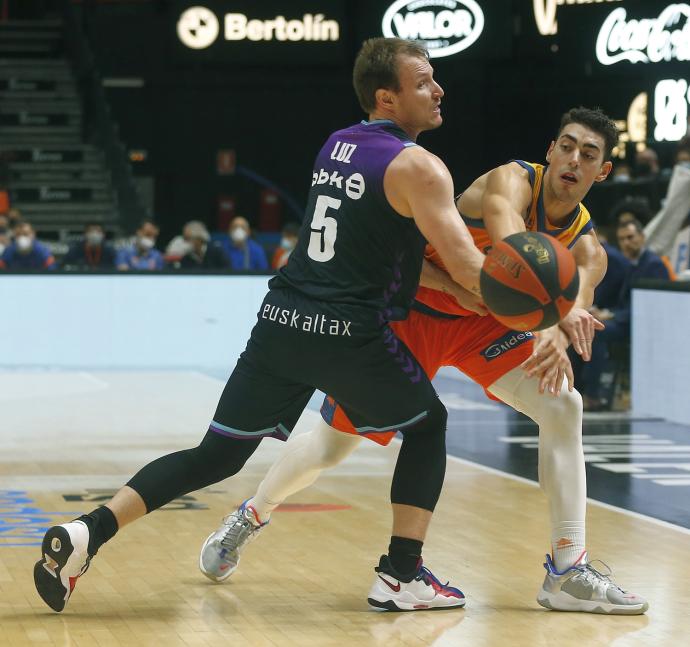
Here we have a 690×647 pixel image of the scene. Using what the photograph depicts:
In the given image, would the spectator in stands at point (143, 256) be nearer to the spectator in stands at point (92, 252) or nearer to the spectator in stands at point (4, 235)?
the spectator in stands at point (92, 252)

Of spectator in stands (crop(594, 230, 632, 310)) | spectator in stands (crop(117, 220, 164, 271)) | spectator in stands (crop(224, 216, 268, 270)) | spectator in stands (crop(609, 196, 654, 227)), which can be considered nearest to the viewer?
spectator in stands (crop(594, 230, 632, 310))

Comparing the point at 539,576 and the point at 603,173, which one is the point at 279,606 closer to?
the point at 539,576

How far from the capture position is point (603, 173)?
203 inches

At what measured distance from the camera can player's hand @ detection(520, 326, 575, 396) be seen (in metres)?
4.79

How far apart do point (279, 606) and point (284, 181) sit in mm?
22343

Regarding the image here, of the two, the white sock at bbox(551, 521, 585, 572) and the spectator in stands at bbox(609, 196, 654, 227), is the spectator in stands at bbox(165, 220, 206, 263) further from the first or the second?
the white sock at bbox(551, 521, 585, 572)

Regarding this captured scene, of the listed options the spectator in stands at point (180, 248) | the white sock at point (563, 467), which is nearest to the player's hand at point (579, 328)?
the white sock at point (563, 467)

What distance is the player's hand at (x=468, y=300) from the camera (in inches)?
195

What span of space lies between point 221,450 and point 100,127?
63.3ft

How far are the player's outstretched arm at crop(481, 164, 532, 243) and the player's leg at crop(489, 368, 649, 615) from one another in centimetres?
51

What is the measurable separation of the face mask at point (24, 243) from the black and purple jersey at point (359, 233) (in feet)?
42.2

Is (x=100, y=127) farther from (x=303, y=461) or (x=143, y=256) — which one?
(x=303, y=461)

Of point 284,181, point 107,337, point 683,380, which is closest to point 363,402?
point 683,380

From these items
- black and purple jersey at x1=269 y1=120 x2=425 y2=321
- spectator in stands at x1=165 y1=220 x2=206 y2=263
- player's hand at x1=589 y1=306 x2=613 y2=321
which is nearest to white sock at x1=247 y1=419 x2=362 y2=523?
black and purple jersey at x1=269 y1=120 x2=425 y2=321
